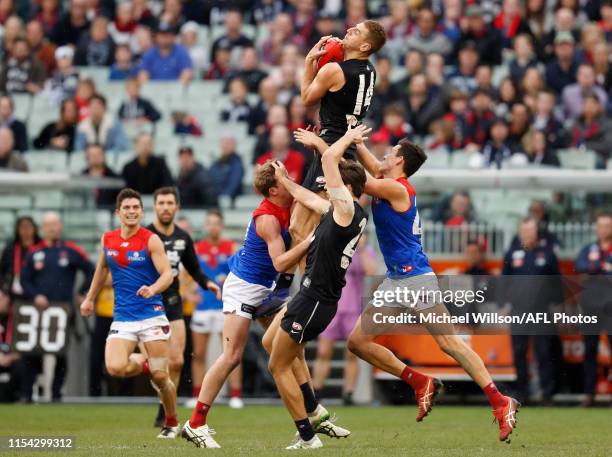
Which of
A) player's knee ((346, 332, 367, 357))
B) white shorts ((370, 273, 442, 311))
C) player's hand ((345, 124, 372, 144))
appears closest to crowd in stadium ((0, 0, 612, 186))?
white shorts ((370, 273, 442, 311))

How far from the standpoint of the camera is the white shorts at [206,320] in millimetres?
18578

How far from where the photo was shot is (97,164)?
20.7 m

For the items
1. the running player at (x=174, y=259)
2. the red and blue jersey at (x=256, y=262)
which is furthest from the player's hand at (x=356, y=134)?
the running player at (x=174, y=259)

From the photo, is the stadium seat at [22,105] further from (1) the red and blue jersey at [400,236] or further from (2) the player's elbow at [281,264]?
(2) the player's elbow at [281,264]

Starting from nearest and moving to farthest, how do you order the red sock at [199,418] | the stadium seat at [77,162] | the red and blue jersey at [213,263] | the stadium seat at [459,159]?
the red sock at [199,418], the red and blue jersey at [213,263], the stadium seat at [459,159], the stadium seat at [77,162]

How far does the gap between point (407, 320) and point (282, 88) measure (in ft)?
32.0

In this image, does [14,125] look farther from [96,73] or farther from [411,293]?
[411,293]

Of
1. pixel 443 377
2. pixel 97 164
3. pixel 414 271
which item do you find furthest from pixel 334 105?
pixel 97 164

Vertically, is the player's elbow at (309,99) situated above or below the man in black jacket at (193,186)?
above

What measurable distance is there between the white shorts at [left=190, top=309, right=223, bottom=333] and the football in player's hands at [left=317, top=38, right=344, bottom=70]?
21.1ft

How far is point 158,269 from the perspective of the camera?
1367 centimetres

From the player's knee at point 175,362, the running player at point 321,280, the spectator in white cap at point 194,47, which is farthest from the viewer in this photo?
the spectator in white cap at point 194,47

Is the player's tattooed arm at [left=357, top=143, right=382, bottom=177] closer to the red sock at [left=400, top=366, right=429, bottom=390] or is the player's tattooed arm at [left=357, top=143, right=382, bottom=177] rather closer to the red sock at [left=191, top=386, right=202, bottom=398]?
the red sock at [left=400, top=366, right=429, bottom=390]

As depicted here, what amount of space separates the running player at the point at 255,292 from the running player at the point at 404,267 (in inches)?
23.1
